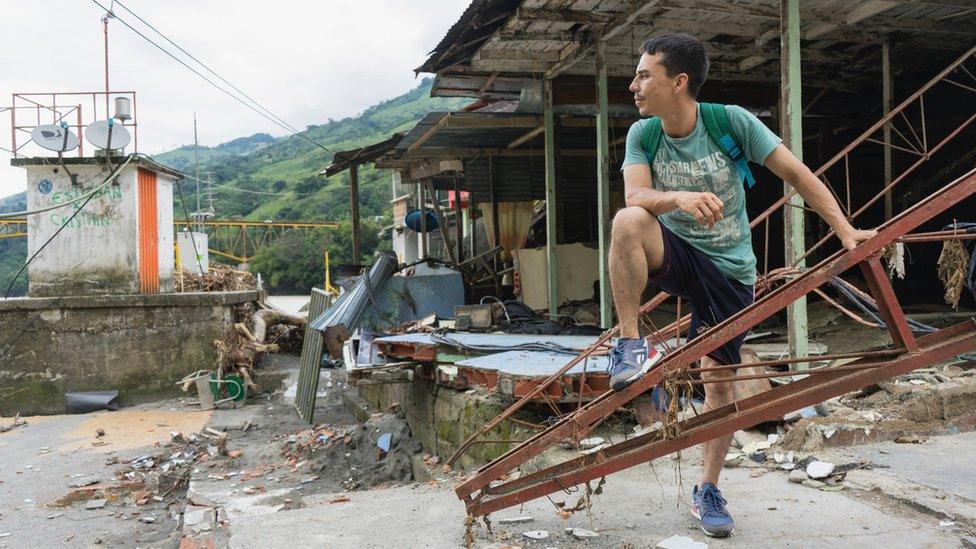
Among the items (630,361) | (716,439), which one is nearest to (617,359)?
(630,361)

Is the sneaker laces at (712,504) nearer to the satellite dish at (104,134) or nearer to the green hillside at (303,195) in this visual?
the green hillside at (303,195)

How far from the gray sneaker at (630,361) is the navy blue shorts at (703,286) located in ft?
1.05

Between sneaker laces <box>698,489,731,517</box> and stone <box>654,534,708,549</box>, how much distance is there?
16cm

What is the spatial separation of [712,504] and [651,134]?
1626 mm

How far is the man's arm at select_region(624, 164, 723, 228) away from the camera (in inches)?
94.5

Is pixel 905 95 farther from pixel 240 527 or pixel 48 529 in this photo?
pixel 48 529

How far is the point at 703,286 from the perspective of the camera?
2.88 metres

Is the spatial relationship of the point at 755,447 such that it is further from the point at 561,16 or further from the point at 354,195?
the point at 354,195

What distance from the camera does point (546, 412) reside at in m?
5.13

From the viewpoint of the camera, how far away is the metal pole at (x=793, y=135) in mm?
5316

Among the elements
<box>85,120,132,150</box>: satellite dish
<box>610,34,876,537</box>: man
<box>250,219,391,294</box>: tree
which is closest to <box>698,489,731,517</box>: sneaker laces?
<box>610,34,876,537</box>: man

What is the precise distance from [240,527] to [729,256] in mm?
2915

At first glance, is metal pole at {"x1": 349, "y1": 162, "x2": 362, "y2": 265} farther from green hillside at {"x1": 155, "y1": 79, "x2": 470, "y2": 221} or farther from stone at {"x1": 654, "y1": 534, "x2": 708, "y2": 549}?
green hillside at {"x1": 155, "y1": 79, "x2": 470, "y2": 221}

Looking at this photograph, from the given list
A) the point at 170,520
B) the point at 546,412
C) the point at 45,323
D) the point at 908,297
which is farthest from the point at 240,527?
the point at 45,323
